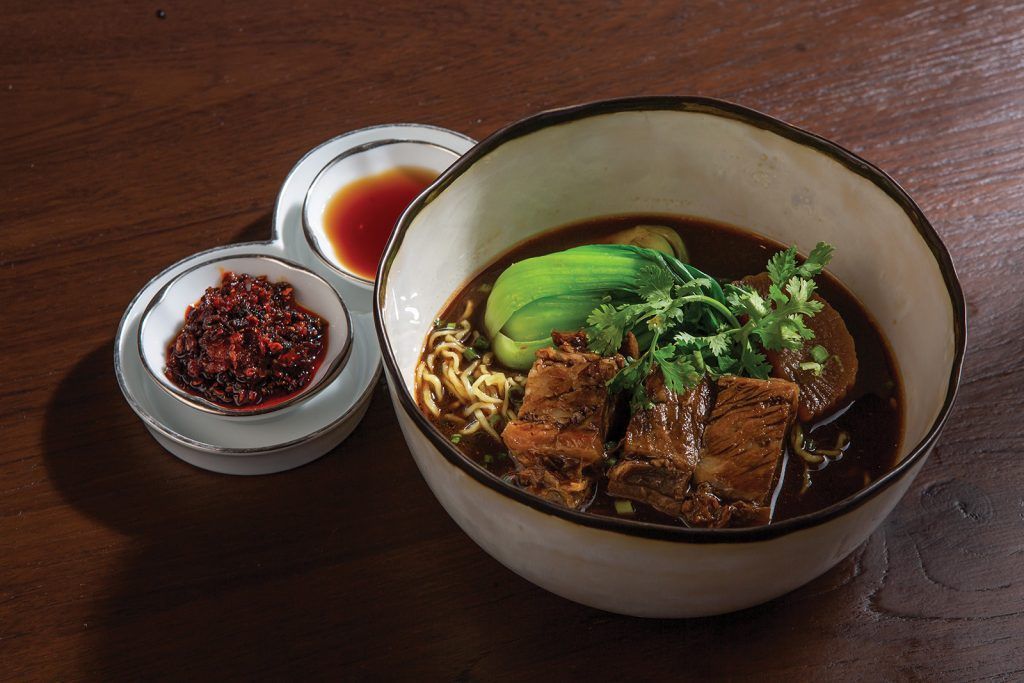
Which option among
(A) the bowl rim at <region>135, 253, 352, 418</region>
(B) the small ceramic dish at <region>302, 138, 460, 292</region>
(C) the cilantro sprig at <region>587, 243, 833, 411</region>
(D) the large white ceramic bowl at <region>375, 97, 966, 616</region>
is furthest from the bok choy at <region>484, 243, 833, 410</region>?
(B) the small ceramic dish at <region>302, 138, 460, 292</region>

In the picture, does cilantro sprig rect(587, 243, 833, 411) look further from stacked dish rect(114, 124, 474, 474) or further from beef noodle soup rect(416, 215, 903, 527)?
stacked dish rect(114, 124, 474, 474)

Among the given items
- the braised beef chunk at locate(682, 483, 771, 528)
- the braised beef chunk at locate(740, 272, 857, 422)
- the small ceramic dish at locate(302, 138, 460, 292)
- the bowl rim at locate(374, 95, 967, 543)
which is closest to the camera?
the bowl rim at locate(374, 95, 967, 543)

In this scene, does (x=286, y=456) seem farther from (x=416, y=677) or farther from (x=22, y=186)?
(x=22, y=186)

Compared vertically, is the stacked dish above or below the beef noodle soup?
below

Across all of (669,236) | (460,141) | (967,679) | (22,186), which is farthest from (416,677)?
(22,186)

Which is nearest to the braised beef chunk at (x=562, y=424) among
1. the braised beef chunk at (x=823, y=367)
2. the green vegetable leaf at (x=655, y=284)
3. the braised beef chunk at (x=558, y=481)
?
the braised beef chunk at (x=558, y=481)

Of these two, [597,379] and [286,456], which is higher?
[597,379]
